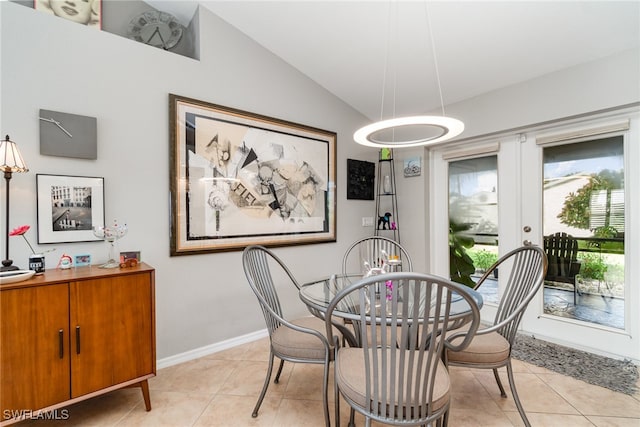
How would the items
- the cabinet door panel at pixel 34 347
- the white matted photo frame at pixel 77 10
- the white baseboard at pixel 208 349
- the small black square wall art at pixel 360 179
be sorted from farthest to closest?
1. the small black square wall art at pixel 360 179
2. the white baseboard at pixel 208 349
3. the white matted photo frame at pixel 77 10
4. the cabinet door panel at pixel 34 347

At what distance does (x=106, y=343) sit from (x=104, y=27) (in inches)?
90.4

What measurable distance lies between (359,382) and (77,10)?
296 centimetres

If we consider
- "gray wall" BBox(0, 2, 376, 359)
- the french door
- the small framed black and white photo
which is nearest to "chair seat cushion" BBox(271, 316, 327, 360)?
"gray wall" BBox(0, 2, 376, 359)

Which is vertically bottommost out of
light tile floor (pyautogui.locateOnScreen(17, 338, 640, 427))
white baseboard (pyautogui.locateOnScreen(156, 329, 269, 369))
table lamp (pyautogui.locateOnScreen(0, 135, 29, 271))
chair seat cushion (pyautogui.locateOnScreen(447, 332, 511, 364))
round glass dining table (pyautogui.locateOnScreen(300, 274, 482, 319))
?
light tile floor (pyautogui.locateOnScreen(17, 338, 640, 427))

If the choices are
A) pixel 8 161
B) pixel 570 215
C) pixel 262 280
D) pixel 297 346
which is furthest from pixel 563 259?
pixel 8 161

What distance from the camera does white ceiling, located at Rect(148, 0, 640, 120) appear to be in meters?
1.96

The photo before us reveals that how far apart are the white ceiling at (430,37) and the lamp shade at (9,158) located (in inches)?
64.5

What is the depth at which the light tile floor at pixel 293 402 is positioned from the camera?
62.7 inches

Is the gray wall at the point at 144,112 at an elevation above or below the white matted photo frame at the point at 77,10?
below

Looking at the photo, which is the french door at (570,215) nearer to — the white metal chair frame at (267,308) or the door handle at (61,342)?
the white metal chair frame at (267,308)

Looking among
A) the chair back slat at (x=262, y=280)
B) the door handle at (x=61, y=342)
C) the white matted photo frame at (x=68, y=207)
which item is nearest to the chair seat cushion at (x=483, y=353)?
the chair back slat at (x=262, y=280)

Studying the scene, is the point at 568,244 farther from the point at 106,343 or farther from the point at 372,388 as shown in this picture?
the point at 106,343

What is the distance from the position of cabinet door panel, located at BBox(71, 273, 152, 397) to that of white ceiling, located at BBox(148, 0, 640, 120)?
224cm

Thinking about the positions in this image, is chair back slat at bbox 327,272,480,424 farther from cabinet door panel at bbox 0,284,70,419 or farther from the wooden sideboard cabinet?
cabinet door panel at bbox 0,284,70,419
